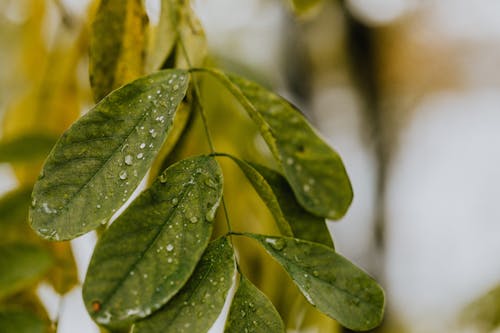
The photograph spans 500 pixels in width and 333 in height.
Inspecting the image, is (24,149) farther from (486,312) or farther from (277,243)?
(486,312)

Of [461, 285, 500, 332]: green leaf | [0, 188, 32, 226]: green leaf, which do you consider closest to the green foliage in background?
[0, 188, 32, 226]: green leaf

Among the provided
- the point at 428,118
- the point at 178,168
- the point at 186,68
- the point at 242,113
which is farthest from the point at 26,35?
the point at 428,118

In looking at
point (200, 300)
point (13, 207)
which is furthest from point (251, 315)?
point (13, 207)

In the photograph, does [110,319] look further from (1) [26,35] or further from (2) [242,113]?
(1) [26,35]

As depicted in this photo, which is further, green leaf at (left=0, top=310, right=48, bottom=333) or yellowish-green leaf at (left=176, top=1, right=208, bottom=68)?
green leaf at (left=0, top=310, right=48, bottom=333)

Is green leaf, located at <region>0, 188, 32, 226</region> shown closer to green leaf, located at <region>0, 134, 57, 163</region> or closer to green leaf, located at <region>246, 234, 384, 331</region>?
green leaf, located at <region>0, 134, 57, 163</region>

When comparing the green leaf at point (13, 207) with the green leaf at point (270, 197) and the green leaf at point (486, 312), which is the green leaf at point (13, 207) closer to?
the green leaf at point (270, 197)

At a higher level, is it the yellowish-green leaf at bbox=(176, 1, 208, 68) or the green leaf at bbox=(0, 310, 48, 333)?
the yellowish-green leaf at bbox=(176, 1, 208, 68)

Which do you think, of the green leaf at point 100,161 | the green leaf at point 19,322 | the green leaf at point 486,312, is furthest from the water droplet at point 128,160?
the green leaf at point 486,312
